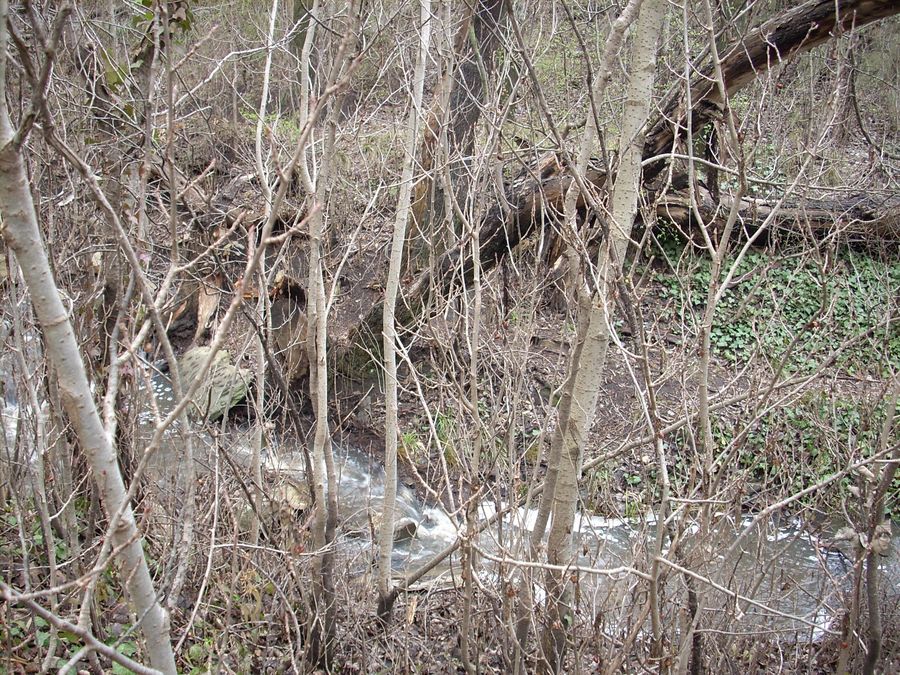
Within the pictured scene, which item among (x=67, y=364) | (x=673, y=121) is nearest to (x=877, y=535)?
(x=673, y=121)

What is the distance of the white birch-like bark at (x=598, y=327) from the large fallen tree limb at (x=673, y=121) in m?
1.18

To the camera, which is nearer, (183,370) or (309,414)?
(183,370)

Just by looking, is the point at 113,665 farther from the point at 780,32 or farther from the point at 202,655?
the point at 780,32

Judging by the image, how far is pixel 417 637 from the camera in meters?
3.96

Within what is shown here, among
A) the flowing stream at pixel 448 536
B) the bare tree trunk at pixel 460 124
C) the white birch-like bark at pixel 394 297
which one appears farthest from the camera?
the bare tree trunk at pixel 460 124

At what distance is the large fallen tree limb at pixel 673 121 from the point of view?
491 centimetres

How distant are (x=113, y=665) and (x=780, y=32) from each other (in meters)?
6.25

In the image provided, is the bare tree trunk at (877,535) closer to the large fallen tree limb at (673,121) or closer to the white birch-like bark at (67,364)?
the large fallen tree limb at (673,121)

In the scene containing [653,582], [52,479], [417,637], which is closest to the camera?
[653,582]

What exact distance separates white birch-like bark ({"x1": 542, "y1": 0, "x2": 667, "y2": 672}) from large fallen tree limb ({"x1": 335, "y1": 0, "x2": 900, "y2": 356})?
1178 mm

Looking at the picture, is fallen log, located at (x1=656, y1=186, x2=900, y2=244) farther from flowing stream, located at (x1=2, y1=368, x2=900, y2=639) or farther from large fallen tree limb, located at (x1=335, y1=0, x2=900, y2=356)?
flowing stream, located at (x1=2, y1=368, x2=900, y2=639)

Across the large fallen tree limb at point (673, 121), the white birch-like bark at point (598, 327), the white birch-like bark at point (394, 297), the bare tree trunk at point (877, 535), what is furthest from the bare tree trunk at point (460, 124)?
the bare tree trunk at point (877, 535)

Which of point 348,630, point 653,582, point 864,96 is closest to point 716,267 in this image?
point 653,582

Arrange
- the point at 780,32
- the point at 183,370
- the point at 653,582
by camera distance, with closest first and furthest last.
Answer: the point at 653,582
the point at 780,32
the point at 183,370
